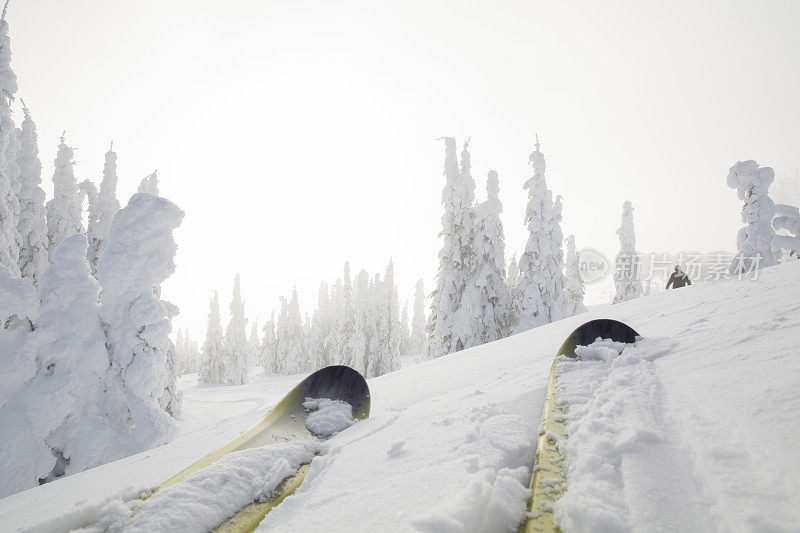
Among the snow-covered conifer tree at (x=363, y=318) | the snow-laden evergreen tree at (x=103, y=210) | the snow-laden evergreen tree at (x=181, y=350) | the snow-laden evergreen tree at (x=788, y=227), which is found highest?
the snow-laden evergreen tree at (x=103, y=210)

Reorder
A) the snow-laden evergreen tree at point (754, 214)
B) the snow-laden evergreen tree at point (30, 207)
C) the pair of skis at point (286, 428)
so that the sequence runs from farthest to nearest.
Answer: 1. the snow-laden evergreen tree at point (30, 207)
2. the snow-laden evergreen tree at point (754, 214)
3. the pair of skis at point (286, 428)

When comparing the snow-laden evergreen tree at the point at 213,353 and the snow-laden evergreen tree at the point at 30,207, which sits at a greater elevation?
the snow-laden evergreen tree at the point at 30,207

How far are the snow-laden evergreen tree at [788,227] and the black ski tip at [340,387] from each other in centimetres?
1814

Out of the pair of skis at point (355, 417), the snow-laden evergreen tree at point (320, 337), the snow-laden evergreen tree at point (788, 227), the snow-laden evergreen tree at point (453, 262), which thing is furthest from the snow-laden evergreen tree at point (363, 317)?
the pair of skis at point (355, 417)

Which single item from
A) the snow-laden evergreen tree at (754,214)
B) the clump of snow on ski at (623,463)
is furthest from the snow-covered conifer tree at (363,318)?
the clump of snow on ski at (623,463)

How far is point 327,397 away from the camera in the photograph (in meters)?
4.26

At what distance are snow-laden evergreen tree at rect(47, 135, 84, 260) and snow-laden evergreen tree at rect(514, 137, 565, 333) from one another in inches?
937

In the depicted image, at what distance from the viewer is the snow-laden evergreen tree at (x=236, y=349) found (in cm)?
3828

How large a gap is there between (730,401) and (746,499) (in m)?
0.95

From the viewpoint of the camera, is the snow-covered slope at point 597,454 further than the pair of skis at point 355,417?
No

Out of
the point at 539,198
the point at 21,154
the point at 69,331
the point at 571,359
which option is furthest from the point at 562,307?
the point at 21,154

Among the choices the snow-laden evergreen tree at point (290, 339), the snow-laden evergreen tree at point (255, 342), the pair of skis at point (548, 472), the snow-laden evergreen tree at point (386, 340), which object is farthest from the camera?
the snow-laden evergreen tree at point (255, 342)

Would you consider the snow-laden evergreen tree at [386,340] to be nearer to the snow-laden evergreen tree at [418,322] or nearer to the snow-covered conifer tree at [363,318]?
the snow-covered conifer tree at [363,318]

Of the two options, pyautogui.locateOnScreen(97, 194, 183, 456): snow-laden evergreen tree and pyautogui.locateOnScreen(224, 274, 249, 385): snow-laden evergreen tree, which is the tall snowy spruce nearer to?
pyautogui.locateOnScreen(97, 194, 183, 456): snow-laden evergreen tree
